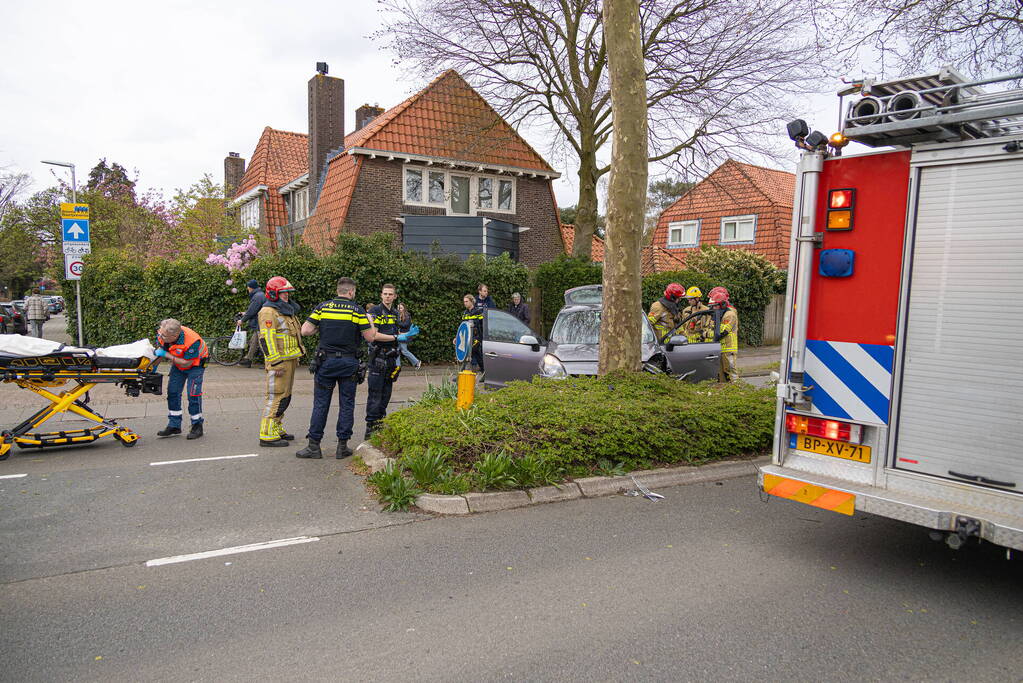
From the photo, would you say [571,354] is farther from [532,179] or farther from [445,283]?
[532,179]

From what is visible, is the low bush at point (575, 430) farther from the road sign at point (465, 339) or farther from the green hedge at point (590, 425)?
the road sign at point (465, 339)

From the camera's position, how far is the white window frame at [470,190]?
874 inches

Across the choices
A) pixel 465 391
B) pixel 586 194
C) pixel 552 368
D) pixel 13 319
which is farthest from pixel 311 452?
pixel 13 319

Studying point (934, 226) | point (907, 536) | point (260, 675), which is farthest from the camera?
point (907, 536)

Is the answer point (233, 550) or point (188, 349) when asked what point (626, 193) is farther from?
point (233, 550)

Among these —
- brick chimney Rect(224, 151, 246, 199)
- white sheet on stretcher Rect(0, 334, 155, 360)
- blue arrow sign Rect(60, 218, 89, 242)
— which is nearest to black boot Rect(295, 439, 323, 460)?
white sheet on stretcher Rect(0, 334, 155, 360)

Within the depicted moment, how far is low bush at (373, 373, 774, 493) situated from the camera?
20.3 ft

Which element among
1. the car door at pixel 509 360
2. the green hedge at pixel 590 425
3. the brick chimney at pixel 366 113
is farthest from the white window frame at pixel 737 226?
the green hedge at pixel 590 425

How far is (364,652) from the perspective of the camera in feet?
11.6

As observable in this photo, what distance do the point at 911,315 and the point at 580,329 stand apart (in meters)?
6.27

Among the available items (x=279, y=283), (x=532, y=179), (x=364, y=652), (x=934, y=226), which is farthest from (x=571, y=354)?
(x=532, y=179)

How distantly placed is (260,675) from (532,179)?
22.1 meters

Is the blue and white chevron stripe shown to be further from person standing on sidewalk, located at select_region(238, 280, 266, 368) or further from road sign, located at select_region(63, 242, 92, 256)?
road sign, located at select_region(63, 242, 92, 256)

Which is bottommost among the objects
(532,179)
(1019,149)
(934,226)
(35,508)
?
(35,508)
